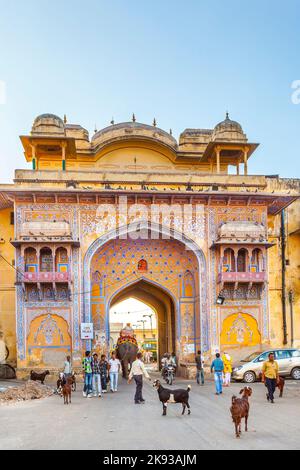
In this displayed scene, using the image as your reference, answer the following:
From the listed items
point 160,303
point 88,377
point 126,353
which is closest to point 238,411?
point 88,377

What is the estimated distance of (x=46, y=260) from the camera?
20297 mm

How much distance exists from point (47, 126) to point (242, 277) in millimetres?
8706

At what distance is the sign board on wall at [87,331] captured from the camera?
19.8 meters

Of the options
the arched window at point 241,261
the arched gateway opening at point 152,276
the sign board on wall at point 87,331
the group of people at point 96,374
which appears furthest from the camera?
the arched gateway opening at point 152,276

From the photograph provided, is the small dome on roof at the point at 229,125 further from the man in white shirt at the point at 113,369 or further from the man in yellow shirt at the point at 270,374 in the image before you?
the man in yellow shirt at the point at 270,374

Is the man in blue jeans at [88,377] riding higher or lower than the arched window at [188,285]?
lower

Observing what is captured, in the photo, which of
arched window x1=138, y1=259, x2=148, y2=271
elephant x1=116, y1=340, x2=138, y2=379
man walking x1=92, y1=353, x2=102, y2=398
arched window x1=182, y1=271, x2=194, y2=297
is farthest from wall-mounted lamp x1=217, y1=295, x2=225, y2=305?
man walking x1=92, y1=353, x2=102, y2=398

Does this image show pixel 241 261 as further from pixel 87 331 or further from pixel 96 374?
Answer: pixel 96 374

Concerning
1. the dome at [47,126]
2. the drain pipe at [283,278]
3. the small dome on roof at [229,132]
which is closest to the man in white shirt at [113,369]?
the drain pipe at [283,278]

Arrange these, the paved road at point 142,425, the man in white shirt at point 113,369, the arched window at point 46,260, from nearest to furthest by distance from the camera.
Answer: the paved road at point 142,425 < the man in white shirt at point 113,369 < the arched window at point 46,260

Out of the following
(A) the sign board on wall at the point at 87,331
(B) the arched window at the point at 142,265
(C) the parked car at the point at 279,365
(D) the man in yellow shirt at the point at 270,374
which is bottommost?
Result: (C) the parked car at the point at 279,365

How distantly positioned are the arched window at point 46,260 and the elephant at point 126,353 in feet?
14.1

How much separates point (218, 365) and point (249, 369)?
14.3 ft
